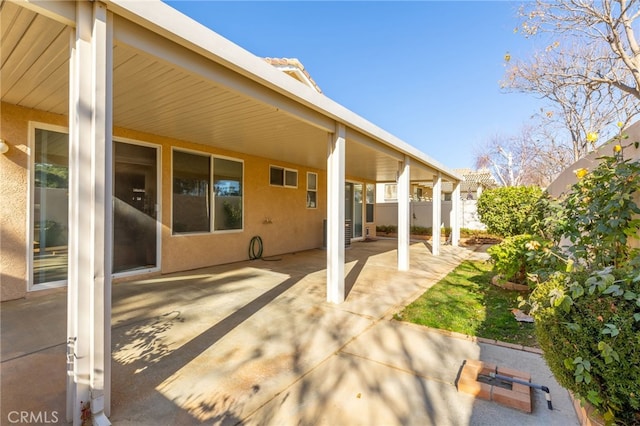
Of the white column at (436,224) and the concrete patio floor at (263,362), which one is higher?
the white column at (436,224)

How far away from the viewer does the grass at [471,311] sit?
367cm

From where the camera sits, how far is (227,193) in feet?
24.8

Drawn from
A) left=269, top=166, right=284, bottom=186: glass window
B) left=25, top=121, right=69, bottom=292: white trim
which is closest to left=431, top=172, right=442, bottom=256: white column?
left=269, top=166, right=284, bottom=186: glass window

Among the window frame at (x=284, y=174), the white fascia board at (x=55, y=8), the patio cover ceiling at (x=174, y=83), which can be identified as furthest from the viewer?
the window frame at (x=284, y=174)

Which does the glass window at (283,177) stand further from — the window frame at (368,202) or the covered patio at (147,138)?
the window frame at (368,202)

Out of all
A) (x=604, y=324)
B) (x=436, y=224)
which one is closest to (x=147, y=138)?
(x=604, y=324)

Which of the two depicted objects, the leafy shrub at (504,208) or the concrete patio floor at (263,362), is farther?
the leafy shrub at (504,208)

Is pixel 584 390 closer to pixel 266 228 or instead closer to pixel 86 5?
pixel 86 5

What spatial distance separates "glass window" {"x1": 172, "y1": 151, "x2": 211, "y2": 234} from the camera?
649 cm

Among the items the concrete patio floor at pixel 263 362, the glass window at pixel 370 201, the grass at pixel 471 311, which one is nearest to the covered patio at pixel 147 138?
the concrete patio floor at pixel 263 362

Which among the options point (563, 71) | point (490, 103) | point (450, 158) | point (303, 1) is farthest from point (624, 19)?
point (450, 158)

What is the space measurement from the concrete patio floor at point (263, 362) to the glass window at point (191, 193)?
1.88 metres

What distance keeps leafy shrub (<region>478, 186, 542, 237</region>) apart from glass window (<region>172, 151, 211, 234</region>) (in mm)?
8144

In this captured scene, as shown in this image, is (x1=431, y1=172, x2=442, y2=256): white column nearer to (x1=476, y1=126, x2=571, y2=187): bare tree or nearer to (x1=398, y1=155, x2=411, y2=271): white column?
(x1=398, y1=155, x2=411, y2=271): white column
